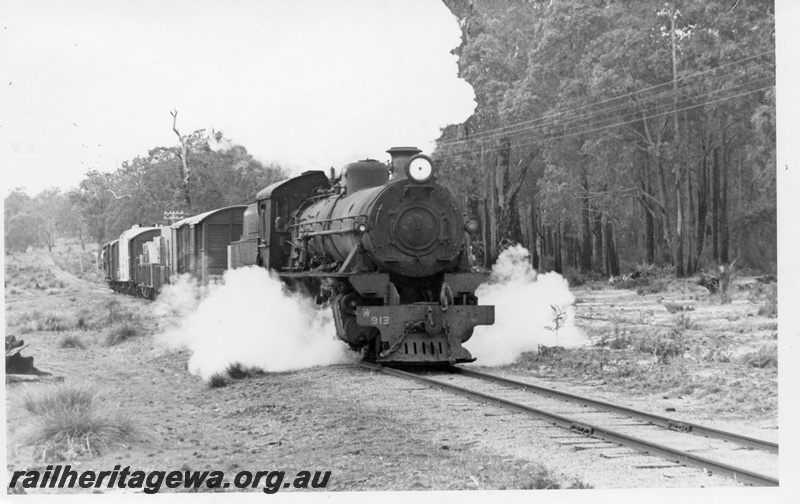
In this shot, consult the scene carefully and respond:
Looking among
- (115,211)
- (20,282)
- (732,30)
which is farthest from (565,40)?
(20,282)

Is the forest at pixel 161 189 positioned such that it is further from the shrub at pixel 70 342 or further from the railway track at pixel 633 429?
the railway track at pixel 633 429

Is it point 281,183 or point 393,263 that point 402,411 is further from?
point 281,183

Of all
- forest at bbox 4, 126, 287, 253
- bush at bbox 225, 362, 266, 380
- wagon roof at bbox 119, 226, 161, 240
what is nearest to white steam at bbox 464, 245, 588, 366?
bush at bbox 225, 362, 266, 380

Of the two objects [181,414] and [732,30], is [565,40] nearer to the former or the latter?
[732,30]

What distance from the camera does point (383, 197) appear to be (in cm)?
1338

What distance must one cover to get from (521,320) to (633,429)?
26.5ft

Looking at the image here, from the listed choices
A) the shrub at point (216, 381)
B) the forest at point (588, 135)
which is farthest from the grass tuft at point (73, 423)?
the forest at point (588, 135)

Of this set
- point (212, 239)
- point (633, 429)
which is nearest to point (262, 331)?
point (633, 429)

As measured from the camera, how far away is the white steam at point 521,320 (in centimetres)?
1562

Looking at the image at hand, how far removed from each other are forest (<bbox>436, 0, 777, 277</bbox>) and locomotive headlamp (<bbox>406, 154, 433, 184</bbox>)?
14018 millimetres

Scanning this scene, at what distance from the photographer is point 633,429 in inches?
352

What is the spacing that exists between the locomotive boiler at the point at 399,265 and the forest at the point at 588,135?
12.0m

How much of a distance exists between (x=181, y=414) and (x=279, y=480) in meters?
3.78

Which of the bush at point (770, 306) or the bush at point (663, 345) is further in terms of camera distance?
the bush at point (770, 306)
